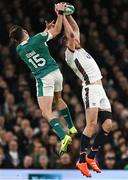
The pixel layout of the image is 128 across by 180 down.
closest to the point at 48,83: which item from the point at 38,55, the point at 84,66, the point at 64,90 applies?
the point at 38,55

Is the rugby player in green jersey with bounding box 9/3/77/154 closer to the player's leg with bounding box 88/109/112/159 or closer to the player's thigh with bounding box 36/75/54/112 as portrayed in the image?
the player's thigh with bounding box 36/75/54/112

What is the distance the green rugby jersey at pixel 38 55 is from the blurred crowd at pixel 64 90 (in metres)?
2.98

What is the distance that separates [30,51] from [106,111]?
4.79 ft

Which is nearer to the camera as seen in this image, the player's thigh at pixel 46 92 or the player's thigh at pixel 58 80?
the player's thigh at pixel 46 92

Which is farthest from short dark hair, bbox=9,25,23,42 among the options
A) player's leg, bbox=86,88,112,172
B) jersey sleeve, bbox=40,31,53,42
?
player's leg, bbox=86,88,112,172

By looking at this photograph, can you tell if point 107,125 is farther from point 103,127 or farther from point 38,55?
point 38,55

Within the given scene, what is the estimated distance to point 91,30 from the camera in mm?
21156

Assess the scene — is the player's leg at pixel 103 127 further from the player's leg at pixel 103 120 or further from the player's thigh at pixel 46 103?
the player's thigh at pixel 46 103

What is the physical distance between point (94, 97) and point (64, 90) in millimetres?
5363

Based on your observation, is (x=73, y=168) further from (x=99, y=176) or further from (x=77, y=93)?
(x=77, y=93)

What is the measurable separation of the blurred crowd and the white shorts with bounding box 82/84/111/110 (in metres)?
3.02

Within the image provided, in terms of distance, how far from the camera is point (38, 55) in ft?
43.4

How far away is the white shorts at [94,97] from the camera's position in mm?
13125

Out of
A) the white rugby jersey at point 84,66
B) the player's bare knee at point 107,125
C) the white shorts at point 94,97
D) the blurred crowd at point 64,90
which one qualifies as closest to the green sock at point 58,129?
the white shorts at point 94,97
